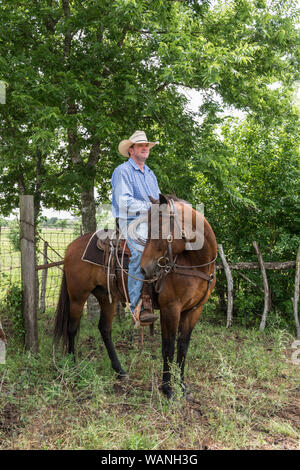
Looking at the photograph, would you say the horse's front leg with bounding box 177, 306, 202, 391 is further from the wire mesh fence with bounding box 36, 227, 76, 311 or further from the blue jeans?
the wire mesh fence with bounding box 36, 227, 76, 311

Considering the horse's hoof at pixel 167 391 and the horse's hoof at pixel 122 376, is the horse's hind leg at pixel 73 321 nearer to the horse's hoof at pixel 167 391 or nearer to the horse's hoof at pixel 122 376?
the horse's hoof at pixel 122 376

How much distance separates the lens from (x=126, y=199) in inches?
167

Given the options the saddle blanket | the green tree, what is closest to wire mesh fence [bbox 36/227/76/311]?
the green tree

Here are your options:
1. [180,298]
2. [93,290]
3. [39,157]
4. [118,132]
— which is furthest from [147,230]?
[39,157]

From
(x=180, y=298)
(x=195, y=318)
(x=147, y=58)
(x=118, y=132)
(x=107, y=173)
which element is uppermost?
(x=147, y=58)

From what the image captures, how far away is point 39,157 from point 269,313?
19.2 feet

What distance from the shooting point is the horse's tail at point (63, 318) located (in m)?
5.07

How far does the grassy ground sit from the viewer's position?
318cm

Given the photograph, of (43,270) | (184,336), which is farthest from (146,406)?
(43,270)

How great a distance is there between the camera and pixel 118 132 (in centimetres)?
655

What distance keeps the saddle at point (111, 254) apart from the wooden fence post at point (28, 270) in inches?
37.3

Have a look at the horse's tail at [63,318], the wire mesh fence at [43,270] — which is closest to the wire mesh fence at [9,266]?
the wire mesh fence at [43,270]

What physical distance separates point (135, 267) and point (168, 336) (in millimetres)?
895

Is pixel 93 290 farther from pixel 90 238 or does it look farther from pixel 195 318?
pixel 195 318
